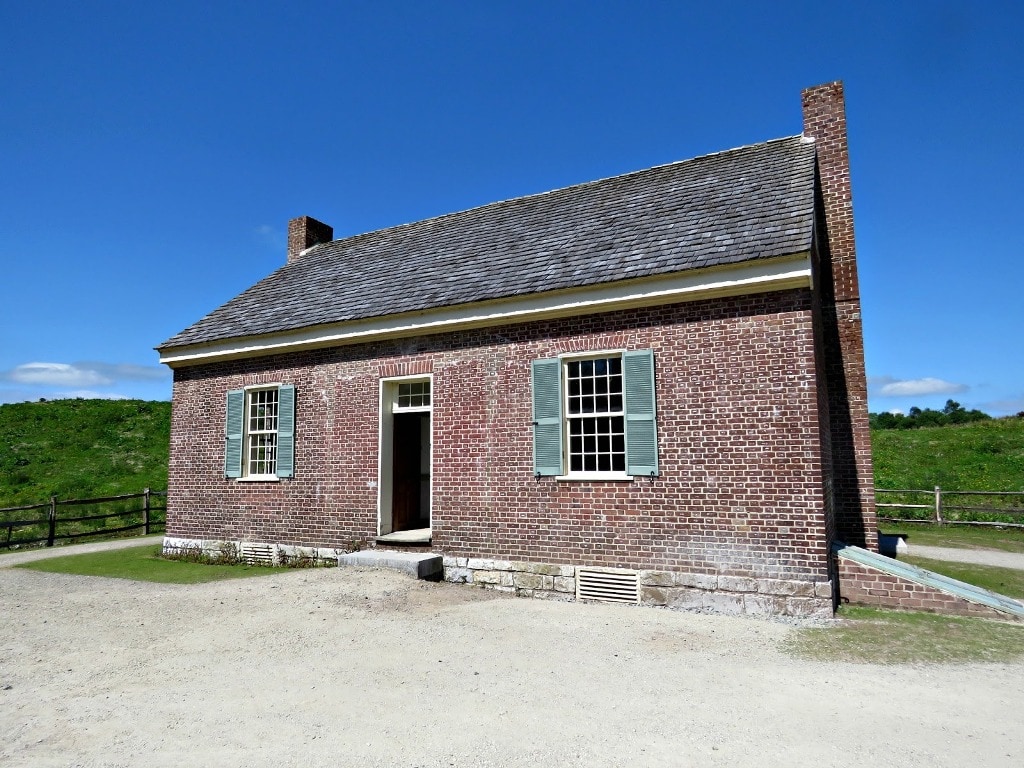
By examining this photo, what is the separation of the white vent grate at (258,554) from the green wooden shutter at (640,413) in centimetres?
731

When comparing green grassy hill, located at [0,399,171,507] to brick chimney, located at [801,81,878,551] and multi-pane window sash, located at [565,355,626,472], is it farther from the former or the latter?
brick chimney, located at [801,81,878,551]

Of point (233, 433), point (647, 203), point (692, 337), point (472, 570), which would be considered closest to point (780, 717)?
point (692, 337)

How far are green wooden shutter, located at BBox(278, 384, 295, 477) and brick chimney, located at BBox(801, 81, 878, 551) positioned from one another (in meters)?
9.47

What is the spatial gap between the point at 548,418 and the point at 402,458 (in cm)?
362

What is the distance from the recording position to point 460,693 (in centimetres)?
532

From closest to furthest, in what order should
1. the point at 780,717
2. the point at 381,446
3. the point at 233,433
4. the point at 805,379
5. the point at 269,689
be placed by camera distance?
the point at 780,717
the point at 269,689
the point at 805,379
the point at 381,446
the point at 233,433

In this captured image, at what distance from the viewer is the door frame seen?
11113 mm

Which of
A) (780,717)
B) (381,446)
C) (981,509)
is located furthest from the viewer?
(981,509)

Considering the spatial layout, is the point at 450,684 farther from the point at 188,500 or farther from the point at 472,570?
the point at 188,500

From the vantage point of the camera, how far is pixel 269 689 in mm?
5430

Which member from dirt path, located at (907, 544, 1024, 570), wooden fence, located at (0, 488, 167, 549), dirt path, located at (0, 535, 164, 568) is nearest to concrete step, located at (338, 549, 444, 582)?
dirt path, located at (0, 535, 164, 568)

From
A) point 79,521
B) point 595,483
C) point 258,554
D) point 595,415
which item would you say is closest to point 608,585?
point 595,483

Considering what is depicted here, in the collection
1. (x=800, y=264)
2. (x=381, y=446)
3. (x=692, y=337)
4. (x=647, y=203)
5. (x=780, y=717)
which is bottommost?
(x=780, y=717)

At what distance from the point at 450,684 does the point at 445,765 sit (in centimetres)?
156
